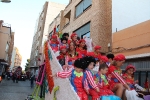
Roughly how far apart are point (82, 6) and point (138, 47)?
8.32 metres

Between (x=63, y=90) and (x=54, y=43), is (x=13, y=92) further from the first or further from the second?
(x=63, y=90)

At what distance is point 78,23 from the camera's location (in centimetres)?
1582

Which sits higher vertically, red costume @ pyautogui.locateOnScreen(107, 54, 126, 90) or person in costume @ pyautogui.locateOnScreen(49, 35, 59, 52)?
person in costume @ pyautogui.locateOnScreen(49, 35, 59, 52)

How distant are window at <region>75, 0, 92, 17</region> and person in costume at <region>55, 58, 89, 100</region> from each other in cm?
1133

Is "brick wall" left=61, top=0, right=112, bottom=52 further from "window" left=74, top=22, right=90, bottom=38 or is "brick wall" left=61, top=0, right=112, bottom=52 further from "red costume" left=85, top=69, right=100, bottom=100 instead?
"red costume" left=85, top=69, right=100, bottom=100

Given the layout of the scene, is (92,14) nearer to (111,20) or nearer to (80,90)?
(111,20)

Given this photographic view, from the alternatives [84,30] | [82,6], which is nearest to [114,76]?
[84,30]

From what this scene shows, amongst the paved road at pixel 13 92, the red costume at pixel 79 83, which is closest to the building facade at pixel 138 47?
the red costume at pixel 79 83

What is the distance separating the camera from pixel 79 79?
375 cm

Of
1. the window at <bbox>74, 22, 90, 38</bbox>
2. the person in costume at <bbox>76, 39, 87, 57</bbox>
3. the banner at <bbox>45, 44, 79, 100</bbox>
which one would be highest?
the window at <bbox>74, 22, 90, 38</bbox>

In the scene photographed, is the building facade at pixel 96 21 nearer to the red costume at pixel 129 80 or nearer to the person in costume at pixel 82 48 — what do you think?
the person in costume at pixel 82 48

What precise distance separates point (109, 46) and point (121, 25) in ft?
5.53

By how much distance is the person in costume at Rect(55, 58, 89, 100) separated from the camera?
3643 millimetres

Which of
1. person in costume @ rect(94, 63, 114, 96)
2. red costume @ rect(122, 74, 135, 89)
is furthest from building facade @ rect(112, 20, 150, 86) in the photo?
person in costume @ rect(94, 63, 114, 96)
